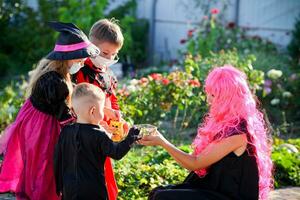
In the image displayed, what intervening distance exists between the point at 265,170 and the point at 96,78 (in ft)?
4.35

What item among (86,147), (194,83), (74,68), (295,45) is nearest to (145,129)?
(86,147)

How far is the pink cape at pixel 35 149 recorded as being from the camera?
450 centimetres

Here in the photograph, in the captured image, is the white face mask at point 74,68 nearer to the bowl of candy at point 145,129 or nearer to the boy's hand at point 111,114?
the boy's hand at point 111,114

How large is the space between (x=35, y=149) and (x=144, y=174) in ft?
4.05

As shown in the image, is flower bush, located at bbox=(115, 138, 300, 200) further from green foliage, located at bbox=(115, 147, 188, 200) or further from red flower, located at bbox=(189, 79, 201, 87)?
red flower, located at bbox=(189, 79, 201, 87)

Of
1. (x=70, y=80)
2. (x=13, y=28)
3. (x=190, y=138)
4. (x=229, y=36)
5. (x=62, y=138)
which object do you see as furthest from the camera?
(x=13, y=28)

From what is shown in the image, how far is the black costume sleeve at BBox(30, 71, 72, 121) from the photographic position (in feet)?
14.2

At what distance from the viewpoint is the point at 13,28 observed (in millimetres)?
13109

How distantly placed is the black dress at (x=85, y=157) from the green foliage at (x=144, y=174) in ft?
3.41

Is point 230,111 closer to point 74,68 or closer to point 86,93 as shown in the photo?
point 86,93

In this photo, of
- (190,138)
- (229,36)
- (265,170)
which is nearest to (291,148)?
(190,138)

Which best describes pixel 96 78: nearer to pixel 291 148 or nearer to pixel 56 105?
pixel 56 105

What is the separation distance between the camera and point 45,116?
4.50 meters

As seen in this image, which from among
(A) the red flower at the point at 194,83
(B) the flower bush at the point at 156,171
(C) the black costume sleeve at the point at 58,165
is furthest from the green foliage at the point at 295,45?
(C) the black costume sleeve at the point at 58,165
